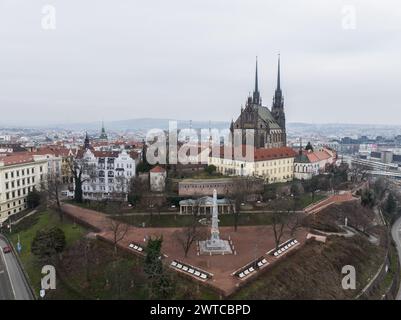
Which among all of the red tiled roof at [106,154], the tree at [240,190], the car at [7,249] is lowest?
the car at [7,249]

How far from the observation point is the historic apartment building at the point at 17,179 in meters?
50.6

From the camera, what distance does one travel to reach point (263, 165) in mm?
58438

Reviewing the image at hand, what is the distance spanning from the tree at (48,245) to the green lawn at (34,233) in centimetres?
169

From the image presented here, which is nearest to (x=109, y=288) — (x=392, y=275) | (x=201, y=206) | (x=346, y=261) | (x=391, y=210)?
(x=201, y=206)

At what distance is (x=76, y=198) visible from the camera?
4878cm

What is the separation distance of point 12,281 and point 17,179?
26.0 m

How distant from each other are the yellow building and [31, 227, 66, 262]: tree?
106 ft

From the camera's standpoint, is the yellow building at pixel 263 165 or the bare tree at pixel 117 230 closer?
the bare tree at pixel 117 230

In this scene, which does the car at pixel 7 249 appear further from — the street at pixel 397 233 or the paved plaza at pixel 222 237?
the street at pixel 397 233

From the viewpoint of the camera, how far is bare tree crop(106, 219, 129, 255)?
33756mm

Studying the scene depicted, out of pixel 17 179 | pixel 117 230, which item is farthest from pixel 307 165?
pixel 17 179

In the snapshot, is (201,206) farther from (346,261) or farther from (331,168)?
(331,168)

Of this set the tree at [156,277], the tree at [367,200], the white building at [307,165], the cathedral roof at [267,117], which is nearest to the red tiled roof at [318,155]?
the white building at [307,165]
